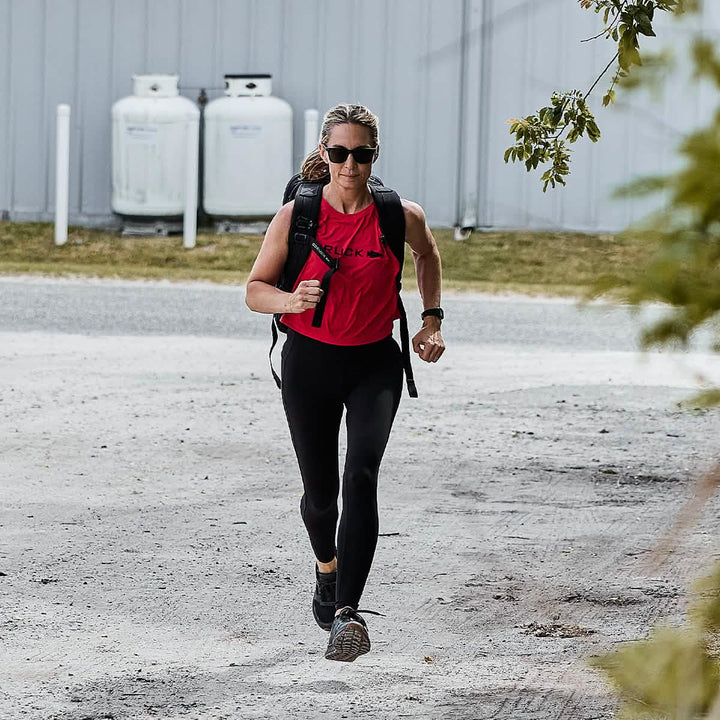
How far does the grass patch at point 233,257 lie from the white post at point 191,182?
162 mm

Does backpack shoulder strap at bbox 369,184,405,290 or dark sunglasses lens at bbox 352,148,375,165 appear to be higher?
dark sunglasses lens at bbox 352,148,375,165

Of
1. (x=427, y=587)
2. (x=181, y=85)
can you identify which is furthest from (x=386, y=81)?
(x=427, y=587)

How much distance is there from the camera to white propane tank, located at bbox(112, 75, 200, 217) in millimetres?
16359

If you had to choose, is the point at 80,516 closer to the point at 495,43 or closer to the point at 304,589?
the point at 304,589

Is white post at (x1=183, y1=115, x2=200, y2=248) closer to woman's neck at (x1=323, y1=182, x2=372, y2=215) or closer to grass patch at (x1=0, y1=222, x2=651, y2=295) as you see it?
grass patch at (x1=0, y1=222, x2=651, y2=295)

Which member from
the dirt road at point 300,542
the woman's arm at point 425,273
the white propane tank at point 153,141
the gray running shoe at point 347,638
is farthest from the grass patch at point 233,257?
the gray running shoe at point 347,638

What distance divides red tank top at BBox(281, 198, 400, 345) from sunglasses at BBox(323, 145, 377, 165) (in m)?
0.15

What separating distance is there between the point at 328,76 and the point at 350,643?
520 inches

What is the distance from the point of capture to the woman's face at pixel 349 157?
4.65m

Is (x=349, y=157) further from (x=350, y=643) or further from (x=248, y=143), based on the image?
(x=248, y=143)

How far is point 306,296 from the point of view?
450 cm

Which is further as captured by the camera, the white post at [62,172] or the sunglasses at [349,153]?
the white post at [62,172]

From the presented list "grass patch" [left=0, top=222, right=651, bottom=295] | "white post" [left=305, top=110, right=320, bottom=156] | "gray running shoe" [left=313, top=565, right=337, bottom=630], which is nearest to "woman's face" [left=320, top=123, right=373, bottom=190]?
"gray running shoe" [left=313, top=565, right=337, bottom=630]

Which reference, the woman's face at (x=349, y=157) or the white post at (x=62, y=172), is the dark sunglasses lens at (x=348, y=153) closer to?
the woman's face at (x=349, y=157)
